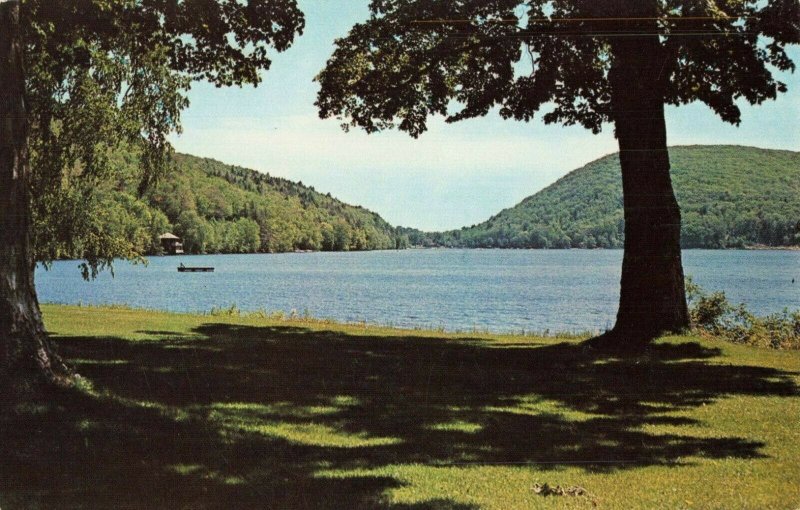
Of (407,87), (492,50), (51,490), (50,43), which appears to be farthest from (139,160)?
(51,490)

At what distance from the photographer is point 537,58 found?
13.1m

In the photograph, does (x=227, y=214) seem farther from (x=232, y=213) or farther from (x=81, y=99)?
(x=81, y=99)

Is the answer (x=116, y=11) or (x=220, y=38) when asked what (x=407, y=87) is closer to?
(x=220, y=38)

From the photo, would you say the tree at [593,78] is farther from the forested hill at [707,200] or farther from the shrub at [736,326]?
the shrub at [736,326]

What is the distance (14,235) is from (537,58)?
10369mm

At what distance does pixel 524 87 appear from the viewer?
46.4 feet

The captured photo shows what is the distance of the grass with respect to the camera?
5.25 metres

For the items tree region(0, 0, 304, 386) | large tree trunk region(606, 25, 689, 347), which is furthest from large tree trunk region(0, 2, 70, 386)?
large tree trunk region(606, 25, 689, 347)

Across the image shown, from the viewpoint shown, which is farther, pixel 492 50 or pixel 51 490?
Result: pixel 492 50

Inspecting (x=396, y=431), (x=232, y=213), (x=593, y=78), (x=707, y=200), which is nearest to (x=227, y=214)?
(x=232, y=213)

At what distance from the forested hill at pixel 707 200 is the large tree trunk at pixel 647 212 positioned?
65cm

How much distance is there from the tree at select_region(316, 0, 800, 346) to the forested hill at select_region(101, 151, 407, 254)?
195cm

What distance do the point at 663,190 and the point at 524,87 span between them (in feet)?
12.5

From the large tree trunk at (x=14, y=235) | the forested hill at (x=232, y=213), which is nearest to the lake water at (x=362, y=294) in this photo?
the forested hill at (x=232, y=213)
